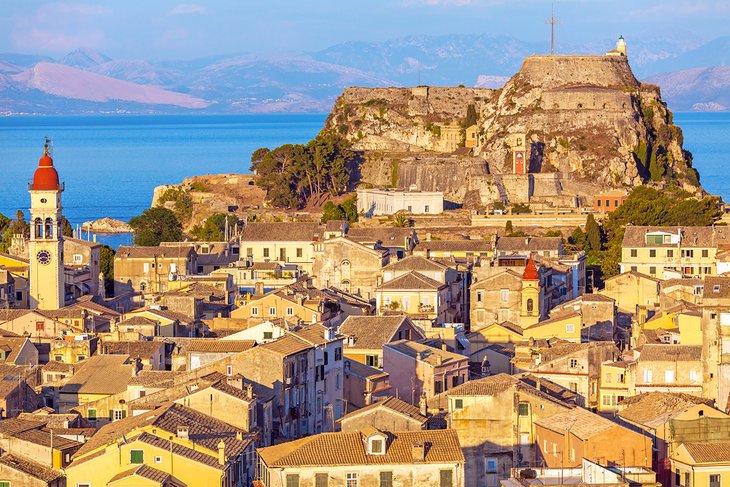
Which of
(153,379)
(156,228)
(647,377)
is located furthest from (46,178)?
(156,228)

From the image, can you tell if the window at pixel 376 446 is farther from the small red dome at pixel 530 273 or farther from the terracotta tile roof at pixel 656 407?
the small red dome at pixel 530 273

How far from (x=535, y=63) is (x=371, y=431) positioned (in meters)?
87.0

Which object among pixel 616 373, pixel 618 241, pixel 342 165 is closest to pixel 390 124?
pixel 342 165

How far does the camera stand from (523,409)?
34688 millimetres

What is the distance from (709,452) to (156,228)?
211ft

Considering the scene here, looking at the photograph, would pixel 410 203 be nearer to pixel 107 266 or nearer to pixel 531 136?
pixel 531 136

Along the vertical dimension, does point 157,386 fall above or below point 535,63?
below

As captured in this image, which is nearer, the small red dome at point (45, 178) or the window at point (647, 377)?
the window at point (647, 377)

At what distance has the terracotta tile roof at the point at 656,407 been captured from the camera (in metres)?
34.2

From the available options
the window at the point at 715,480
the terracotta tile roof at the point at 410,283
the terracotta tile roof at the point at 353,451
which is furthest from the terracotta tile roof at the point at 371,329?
the window at the point at 715,480

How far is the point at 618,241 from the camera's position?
82.6 metres

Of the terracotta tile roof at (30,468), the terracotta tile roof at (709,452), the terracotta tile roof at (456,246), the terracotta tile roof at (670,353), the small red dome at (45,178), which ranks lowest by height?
the terracotta tile roof at (30,468)

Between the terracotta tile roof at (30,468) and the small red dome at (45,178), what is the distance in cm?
2983

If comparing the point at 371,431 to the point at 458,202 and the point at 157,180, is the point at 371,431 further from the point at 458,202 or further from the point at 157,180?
the point at 157,180
